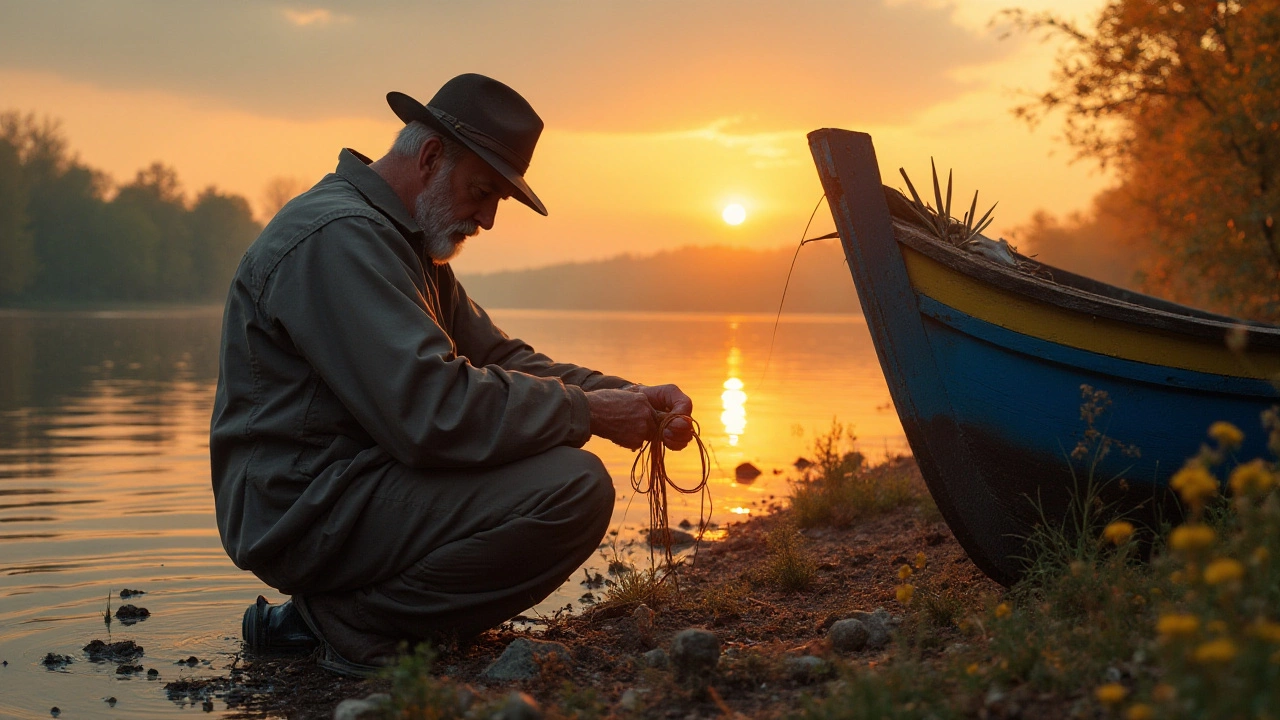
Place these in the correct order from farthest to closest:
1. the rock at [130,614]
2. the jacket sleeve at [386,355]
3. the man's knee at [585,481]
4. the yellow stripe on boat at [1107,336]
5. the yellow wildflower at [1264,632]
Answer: the rock at [130,614] < the yellow stripe on boat at [1107,336] < the man's knee at [585,481] < the jacket sleeve at [386,355] < the yellow wildflower at [1264,632]

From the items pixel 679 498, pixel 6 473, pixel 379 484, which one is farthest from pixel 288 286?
pixel 6 473

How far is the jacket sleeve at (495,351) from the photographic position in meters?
4.47

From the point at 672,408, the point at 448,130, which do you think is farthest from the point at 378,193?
the point at 672,408

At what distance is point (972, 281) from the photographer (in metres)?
3.95

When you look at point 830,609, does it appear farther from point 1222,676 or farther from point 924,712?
point 1222,676

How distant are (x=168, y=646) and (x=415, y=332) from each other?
5.89 feet

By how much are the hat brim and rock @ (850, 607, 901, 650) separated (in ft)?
6.47

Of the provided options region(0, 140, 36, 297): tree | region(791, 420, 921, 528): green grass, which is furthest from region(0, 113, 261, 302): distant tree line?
region(791, 420, 921, 528): green grass

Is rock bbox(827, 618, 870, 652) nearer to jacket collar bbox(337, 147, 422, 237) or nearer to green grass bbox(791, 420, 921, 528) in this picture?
jacket collar bbox(337, 147, 422, 237)

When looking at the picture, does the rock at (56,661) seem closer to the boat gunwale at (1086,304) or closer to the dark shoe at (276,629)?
the dark shoe at (276,629)

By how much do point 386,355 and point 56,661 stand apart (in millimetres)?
1815

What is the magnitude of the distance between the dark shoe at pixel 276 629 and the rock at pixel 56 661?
0.62 metres

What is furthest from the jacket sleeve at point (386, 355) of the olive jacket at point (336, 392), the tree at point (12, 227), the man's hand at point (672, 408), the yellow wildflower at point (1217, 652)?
the tree at point (12, 227)

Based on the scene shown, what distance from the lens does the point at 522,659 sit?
3.44 metres
